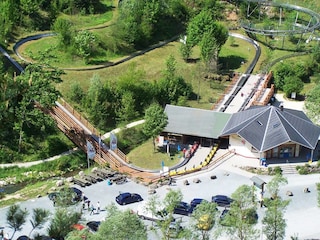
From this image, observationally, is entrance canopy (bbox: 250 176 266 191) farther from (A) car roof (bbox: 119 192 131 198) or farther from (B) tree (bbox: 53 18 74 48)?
(B) tree (bbox: 53 18 74 48)

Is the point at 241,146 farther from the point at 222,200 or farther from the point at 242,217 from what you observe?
the point at 242,217

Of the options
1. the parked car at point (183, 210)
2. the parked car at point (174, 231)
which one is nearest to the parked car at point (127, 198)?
the parked car at point (183, 210)

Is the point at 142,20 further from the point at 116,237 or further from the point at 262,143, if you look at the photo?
the point at 116,237

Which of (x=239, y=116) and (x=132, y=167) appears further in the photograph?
(x=239, y=116)

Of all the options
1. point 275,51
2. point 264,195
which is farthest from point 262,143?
point 275,51

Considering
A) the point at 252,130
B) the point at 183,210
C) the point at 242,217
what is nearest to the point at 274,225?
the point at 242,217

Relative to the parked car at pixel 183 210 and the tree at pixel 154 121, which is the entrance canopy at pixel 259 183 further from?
the tree at pixel 154 121

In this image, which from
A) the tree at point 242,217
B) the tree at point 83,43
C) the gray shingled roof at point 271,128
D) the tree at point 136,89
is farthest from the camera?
the tree at point 83,43

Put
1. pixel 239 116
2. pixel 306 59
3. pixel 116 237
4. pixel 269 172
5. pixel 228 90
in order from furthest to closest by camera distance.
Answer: pixel 306 59
pixel 228 90
pixel 239 116
pixel 269 172
pixel 116 237
